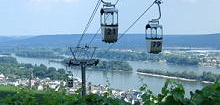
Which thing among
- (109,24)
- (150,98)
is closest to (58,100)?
(150,98)

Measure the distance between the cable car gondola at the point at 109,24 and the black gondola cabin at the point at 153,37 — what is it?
1.38 ft

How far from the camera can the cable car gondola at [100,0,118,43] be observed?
12.2ft

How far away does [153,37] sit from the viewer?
411 cm

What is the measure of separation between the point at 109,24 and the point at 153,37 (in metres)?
0.54

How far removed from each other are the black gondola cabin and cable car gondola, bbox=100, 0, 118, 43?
42cm

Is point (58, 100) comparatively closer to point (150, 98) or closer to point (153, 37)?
point (150, 98)

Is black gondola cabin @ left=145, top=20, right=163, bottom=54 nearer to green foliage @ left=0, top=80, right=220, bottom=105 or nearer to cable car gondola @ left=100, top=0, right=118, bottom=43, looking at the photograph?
cable car gondola @ left=100, top=0, right=118, bottom=43

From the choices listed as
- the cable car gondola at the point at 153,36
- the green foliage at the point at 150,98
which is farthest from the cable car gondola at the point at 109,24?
the green foliage at the point at 150,98

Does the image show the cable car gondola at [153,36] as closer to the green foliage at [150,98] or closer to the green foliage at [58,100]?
the green foliage at [150,98]

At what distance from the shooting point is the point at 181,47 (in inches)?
2031

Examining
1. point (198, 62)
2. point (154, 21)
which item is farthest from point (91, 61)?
point (198, 62)

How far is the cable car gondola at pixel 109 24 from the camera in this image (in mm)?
3712

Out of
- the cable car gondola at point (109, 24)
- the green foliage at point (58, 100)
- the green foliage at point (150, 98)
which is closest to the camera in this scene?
the green foliage at point (150, 98)

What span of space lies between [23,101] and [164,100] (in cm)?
75
